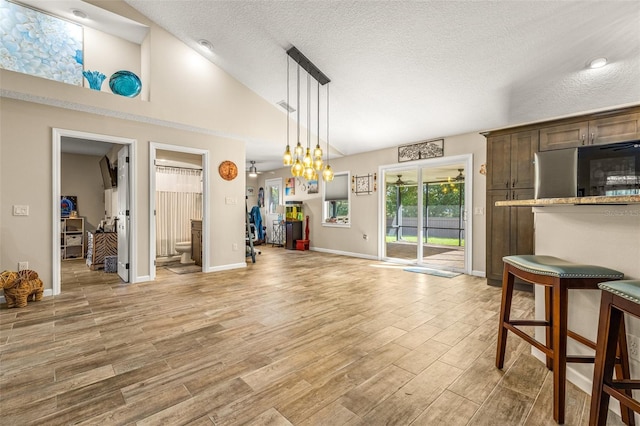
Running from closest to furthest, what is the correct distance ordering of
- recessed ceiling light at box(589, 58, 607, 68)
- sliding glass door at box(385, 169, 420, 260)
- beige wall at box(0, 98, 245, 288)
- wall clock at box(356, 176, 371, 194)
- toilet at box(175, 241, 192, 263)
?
recessed ceiling light at box(589, 58, 607, 68) < beige wall at box(0, 98, 245, 288) < toilet at box(175, 241, 192, 263) < sliding glass door at box(385, 169, 420, 260) < wall clock at box(356, 176, 371, 194)

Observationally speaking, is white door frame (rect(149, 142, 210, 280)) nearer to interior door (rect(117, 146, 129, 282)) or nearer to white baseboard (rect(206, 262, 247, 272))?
white baseboard (rect(206, 262, 247, 272))

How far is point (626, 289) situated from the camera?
107cm

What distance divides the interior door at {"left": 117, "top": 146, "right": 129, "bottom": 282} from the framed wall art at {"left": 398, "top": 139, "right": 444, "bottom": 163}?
5.18 meters

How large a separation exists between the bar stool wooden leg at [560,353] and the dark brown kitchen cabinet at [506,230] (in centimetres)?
289

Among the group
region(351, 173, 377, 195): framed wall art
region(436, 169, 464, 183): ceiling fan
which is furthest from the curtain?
Answer: region(436, 169, 464, 183): ceiling fan

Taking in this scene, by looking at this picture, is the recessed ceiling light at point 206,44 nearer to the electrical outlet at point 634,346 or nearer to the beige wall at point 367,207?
the beige wall at point 367,207

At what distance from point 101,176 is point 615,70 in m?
10.0

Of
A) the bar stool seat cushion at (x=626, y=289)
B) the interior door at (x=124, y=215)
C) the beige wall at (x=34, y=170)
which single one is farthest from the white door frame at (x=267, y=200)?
the bar stool seat cushion at (x=626, y=289)

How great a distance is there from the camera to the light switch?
134 inches

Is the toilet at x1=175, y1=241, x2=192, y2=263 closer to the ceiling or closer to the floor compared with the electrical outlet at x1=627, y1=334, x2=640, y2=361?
closer to the floor

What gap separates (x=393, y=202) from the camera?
6.55m

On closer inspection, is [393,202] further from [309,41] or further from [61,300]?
[61,300]

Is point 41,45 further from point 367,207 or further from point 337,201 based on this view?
point 367,207

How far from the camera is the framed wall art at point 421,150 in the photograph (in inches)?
209
